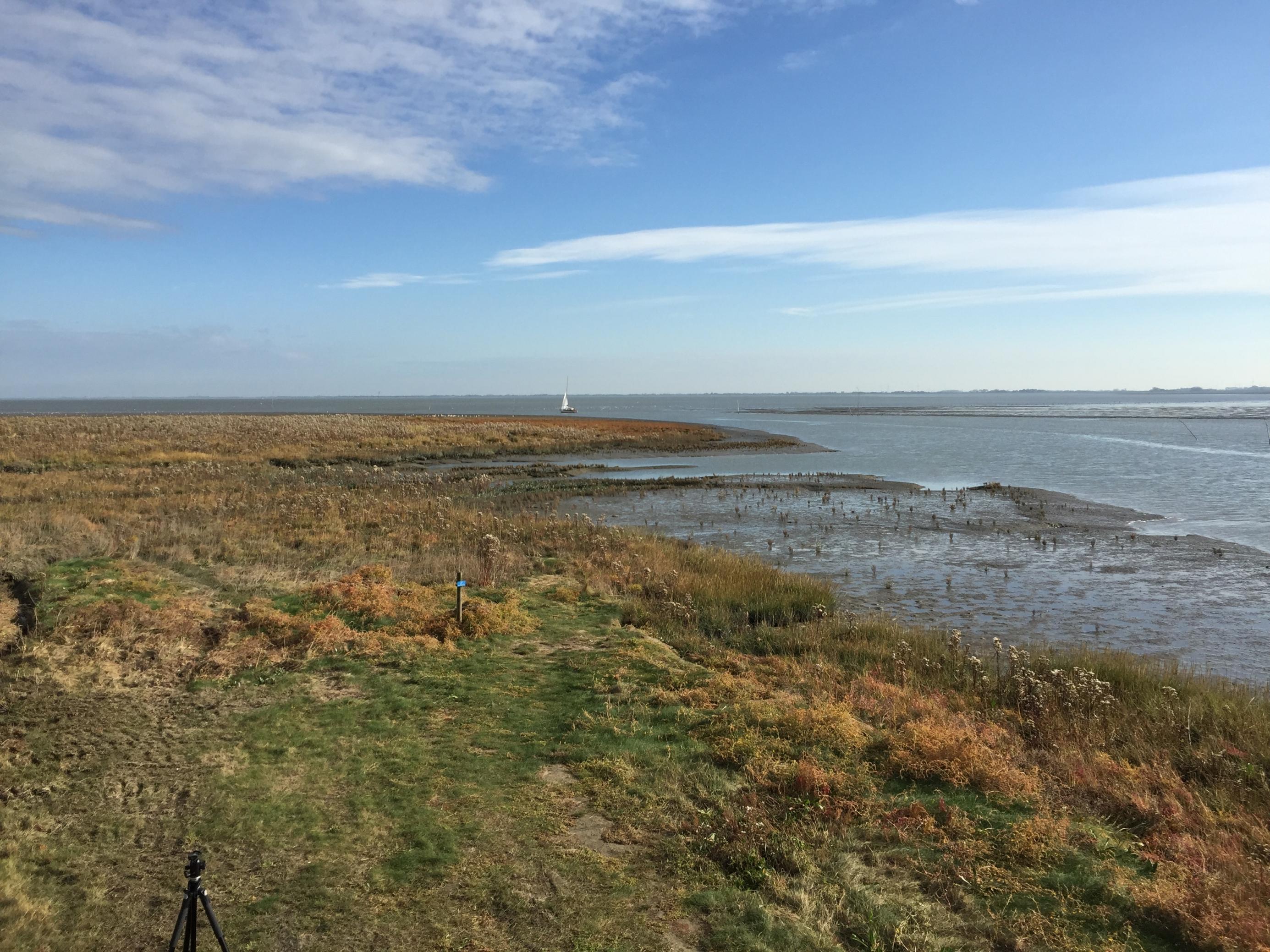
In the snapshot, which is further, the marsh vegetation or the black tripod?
the marsh vegetation

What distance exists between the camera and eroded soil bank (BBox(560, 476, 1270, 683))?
1680 cm

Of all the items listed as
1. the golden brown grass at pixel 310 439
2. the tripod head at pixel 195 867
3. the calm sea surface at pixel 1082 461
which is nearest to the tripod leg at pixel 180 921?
Result: the tripod head at pixel 195 867

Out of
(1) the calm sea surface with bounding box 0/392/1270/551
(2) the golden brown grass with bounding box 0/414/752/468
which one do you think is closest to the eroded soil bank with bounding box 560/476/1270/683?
→ (1) the calm sea surface with bounding box 0/392/1270/551

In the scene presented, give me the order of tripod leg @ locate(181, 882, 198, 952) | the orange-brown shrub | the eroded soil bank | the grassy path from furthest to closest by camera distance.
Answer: the eroded soil bank → the orange-brown shrub → the grassy path → tripod leg @ locate(181, 882, 198, 952)

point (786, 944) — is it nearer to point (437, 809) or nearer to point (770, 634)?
point (437, 809)

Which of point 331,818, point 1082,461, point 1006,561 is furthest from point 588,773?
point 1082,461

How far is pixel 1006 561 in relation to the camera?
24109 mm

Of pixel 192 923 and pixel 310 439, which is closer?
pixel 192 923

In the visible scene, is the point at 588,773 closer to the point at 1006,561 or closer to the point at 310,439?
the point at 1006,561

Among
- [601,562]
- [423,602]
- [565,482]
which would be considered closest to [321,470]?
[565,482]

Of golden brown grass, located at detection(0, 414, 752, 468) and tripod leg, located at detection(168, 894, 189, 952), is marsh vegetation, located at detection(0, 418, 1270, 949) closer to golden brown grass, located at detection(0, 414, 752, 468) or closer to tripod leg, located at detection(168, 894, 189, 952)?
tripod leg, located at detection(168, 894, 189, 952)

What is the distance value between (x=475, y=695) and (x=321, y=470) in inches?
1450

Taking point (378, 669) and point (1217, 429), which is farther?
point (1217, 429)

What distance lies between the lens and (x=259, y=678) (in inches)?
450
